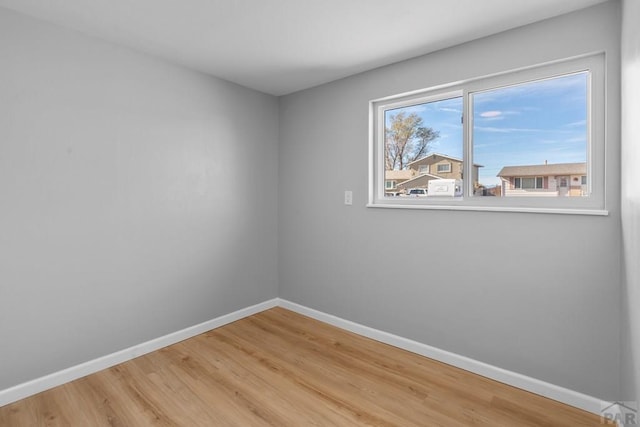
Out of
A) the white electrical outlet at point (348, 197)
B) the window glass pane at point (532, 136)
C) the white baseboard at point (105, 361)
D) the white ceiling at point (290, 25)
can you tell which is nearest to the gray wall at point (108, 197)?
the white baseboard at point (105, 361)

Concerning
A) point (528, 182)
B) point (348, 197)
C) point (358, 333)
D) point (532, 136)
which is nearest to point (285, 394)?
point (358, 333)

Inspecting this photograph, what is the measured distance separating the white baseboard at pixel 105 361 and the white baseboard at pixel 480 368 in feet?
3.20

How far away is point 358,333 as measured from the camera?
9.69 feet

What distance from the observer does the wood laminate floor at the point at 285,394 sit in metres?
1.85

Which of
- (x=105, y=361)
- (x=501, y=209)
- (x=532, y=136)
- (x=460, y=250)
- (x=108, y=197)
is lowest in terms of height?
(x=105, y=361)

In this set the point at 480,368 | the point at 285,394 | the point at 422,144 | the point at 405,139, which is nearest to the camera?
the point at 285,394

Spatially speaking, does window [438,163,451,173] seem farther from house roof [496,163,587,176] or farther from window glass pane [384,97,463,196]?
house roof [496,163,587,176]

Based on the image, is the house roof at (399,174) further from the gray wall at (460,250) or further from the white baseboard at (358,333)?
the white baseboard at (358,333)

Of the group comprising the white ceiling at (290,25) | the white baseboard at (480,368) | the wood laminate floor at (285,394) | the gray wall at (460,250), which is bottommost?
the wood laminate floor at (285,394)

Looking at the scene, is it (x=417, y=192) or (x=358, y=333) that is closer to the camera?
(x=417, y=192)

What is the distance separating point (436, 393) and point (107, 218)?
256 centimetres

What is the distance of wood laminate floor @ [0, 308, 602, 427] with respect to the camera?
185cm

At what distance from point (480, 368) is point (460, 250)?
32.8 inches

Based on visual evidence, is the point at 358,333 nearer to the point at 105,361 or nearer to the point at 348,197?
the point at 348,197
